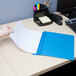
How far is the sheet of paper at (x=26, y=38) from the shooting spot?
86cm

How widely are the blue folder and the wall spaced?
342 mm

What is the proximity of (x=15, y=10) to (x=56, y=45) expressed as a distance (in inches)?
21.1

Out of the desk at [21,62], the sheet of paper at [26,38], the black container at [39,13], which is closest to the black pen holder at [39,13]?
the black container at [39,13]

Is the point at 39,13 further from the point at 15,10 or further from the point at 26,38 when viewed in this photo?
the point at 26,38

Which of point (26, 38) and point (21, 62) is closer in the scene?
point (21, 62)

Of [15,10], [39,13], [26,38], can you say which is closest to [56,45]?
[26,38]

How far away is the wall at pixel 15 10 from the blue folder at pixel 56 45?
342 millimetres

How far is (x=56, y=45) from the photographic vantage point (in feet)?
2.94

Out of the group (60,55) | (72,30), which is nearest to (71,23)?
(72,30)

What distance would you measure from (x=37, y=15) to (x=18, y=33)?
33 centimetres

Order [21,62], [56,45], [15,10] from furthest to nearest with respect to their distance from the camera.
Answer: [15,10] < [56,45] < [21,62]

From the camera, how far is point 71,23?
43.9 inches

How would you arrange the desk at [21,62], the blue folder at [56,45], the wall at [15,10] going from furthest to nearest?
the wall at [15,10], the blue folder at [56,45], the desk at [21,62]

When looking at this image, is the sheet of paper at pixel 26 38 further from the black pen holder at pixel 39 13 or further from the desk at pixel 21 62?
the black pen holder at pixel 39 13
